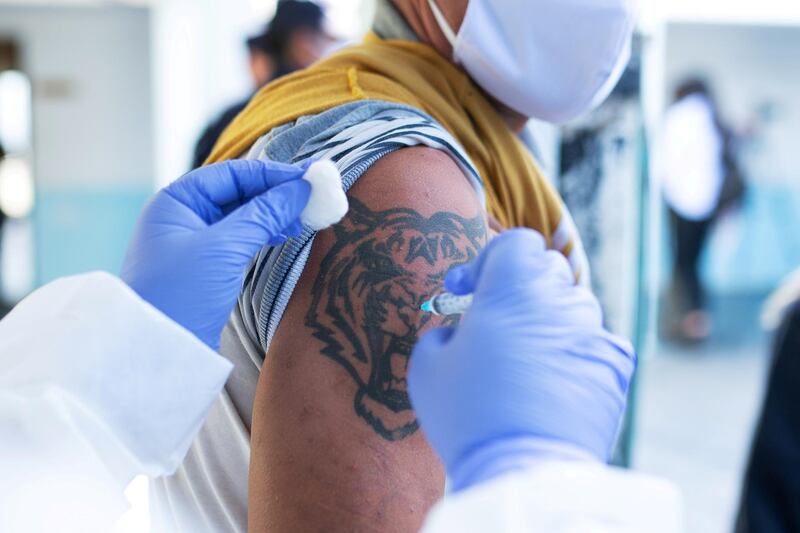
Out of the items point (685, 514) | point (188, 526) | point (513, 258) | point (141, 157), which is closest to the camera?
point (513, 258)

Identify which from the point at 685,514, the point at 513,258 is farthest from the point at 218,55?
the point at 513,258

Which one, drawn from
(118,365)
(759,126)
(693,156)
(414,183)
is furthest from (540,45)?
(759,126)

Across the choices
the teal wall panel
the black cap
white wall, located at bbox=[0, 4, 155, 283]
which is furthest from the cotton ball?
the teal wall panel

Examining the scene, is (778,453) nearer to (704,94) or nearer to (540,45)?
(540,45)

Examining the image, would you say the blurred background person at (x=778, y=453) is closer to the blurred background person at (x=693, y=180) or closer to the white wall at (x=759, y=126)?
the blurred background person at (x=693, y=180)

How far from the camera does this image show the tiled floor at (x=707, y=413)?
3.73 metres

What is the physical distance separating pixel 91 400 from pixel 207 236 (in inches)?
7.5

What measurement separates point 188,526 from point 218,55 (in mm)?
5849

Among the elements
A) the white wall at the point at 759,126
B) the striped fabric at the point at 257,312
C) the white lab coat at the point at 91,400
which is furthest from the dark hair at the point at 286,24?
the white wall at the point at 759,126

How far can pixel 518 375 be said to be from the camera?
74 cm

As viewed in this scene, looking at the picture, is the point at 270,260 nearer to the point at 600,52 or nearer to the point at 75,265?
the point at 600,52

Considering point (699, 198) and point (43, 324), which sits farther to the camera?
point (699, 198)

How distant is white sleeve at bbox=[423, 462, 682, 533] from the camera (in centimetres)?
66

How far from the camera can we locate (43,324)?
2.70 feet
